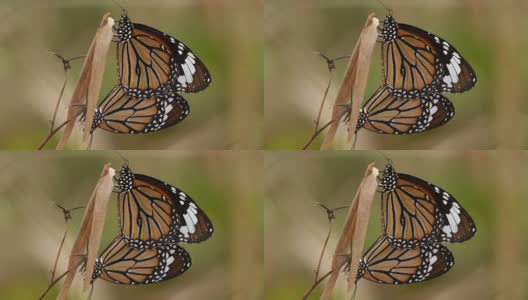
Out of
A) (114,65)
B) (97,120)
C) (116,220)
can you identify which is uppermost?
(114,65)

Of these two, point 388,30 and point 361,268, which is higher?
point 388,30

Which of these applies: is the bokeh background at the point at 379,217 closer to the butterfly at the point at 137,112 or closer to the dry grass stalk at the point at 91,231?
the butterfly at the point at 137,112

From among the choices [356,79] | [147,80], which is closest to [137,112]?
[147,80]

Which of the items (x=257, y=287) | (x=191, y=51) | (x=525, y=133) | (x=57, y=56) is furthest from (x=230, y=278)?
(x=525, y=133)

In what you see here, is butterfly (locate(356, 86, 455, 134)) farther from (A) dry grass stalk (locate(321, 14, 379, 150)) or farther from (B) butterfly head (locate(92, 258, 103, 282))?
(B) butterfly head (locate(92, 258, 103, 282))

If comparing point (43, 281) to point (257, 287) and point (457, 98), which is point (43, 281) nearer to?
point (257, 287)

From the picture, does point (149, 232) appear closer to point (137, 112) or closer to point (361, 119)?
point (137, 112)

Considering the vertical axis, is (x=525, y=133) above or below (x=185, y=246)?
above
